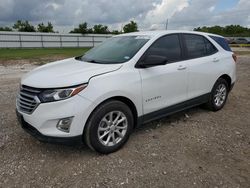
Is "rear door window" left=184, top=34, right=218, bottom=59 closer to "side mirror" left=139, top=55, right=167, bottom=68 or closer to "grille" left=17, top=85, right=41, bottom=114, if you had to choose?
"side mirror" left=139, top=55, right=167, bottom=68

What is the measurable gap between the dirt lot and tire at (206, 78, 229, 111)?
59 cm

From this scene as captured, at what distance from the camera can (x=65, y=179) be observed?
9.34 feet

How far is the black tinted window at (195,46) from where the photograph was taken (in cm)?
438

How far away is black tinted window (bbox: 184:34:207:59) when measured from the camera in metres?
4.38

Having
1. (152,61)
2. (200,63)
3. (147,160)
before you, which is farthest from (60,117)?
(200,63)

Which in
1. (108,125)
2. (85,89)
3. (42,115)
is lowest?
(108,125)

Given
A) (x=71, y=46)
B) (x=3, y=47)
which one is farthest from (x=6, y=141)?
(x=71, y=46)

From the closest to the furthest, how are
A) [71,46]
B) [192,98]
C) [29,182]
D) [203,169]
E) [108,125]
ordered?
[29,182] → [203,169] → [108,125] → [192,98] → [71,46]

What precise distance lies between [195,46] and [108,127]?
7.86 ft

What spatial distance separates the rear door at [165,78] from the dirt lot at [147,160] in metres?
0.56

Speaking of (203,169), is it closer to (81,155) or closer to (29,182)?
(81,155)

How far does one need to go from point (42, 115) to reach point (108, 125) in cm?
87

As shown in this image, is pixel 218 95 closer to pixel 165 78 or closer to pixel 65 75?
pixel 165 78

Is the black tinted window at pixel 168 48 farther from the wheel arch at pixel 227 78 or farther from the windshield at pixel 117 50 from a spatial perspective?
the wheel arch at pixel 227 78
